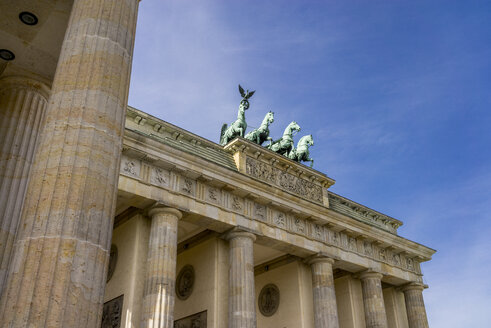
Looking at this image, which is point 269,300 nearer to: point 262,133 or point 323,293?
point 323,293

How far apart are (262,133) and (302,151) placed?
120 inches

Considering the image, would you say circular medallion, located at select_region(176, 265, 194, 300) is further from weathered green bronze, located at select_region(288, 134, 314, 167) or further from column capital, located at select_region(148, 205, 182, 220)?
weathered green bronze, located at select_region(288, 134, 314, 167)

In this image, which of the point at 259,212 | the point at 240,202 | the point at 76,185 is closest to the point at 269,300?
the point at 259,212

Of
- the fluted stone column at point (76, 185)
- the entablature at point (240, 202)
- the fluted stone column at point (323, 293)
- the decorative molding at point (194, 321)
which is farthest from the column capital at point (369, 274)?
the fluted stone column at point (76, 185)

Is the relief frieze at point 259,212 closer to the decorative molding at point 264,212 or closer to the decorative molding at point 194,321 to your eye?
the decorative molding at point 264,212

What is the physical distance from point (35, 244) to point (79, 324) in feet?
3.28

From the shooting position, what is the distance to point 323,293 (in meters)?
25.4

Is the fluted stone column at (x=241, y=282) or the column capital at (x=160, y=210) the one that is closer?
the column capital at (x=160, y=210)

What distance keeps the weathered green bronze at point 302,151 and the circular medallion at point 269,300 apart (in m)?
7.60

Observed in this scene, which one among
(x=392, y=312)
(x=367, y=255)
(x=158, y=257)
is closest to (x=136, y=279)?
(x=158, y=257)

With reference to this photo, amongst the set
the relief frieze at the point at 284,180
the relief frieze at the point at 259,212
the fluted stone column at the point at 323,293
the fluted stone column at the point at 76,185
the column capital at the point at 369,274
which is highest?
the relief frieze at the point at 284,180

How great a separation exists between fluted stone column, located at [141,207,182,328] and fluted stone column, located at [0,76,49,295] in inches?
391

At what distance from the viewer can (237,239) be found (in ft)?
75.2

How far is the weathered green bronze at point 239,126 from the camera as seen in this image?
27.5 m
